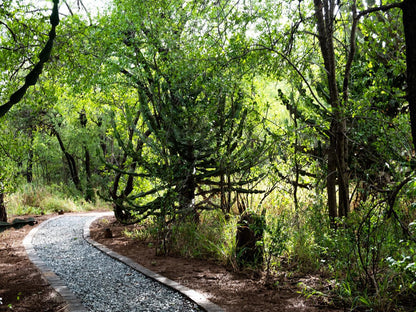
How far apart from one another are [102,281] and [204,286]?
149 cm

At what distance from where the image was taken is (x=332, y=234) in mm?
5359

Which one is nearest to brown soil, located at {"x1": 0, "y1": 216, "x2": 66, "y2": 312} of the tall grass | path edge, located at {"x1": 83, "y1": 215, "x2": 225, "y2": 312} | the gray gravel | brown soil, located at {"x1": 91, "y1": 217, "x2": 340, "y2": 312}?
the gray gravel

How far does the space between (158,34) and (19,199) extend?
10.1 meters

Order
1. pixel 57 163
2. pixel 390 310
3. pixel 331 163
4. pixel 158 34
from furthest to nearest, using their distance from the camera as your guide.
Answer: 1. pixel 57 163
2. pixel 158 34
3. pixel 331 163
4. pixel 390 310

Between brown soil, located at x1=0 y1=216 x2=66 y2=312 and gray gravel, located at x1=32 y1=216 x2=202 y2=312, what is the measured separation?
11.7 inches

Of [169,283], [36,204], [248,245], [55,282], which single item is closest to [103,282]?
[55,282]

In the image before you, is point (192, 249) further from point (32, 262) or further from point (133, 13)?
point (133, 13)

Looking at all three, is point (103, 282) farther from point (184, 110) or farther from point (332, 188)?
point (332, 188)

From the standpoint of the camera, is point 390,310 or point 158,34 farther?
point 158,34

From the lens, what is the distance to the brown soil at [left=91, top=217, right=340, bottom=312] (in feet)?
13.5

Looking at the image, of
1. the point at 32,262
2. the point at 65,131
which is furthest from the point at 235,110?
the point at 65,131

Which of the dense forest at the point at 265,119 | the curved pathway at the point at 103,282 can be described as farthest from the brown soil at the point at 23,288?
the dense forest at the point at 265,119

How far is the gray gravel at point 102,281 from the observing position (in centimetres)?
435

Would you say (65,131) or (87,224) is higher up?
(65,131)
